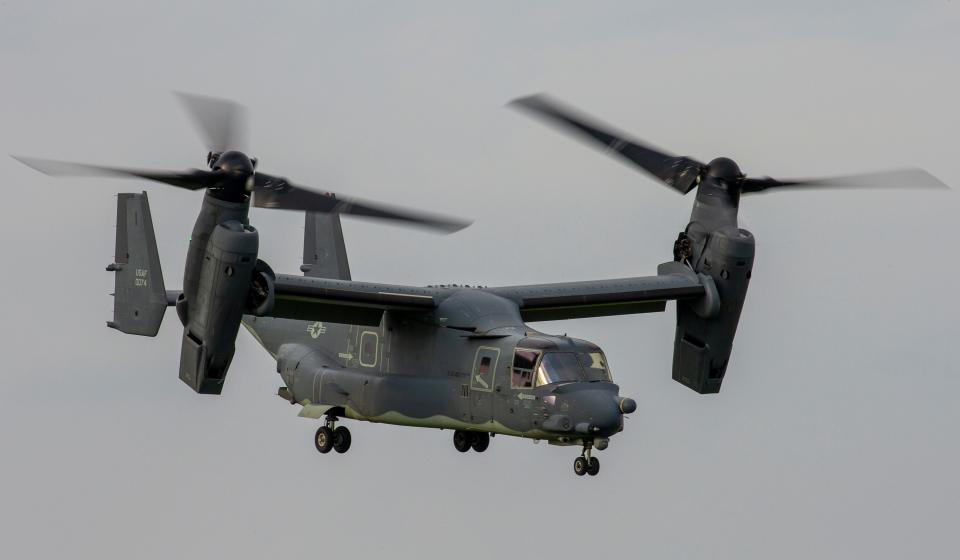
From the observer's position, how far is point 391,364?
36062mm

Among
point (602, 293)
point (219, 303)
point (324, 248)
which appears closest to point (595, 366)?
Answer: point (602, 293)

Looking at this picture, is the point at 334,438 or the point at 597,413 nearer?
the point at 597,413

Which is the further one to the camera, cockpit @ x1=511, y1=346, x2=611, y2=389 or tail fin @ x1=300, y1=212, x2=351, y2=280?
tail fin @ x1=300, y1=212, x2=351, y2=280

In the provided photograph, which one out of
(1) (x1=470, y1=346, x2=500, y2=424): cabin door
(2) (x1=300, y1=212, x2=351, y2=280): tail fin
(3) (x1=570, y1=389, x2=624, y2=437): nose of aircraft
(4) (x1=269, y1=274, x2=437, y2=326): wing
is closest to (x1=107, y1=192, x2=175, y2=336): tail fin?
(4) (x1=269, y1=274, x2=437, y2=326): wing

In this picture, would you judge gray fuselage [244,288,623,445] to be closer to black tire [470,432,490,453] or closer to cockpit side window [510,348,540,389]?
cockpit side window [510,348,540,389]

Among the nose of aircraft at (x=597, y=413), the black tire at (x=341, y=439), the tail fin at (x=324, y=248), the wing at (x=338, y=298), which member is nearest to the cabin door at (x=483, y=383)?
the wing at (x=338, y=298)

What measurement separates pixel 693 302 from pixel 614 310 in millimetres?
2411

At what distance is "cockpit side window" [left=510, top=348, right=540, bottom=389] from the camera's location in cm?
3291

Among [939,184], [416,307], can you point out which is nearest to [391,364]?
[416,307]

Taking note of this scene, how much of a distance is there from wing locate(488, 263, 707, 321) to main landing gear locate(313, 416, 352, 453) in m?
4.43

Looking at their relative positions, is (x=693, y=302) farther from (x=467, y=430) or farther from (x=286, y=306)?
(x=286, y=306)

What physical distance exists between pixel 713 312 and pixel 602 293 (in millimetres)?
2383

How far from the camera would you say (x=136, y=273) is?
34969 millimetres

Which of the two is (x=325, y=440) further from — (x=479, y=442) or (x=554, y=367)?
(x=554, y=367)
